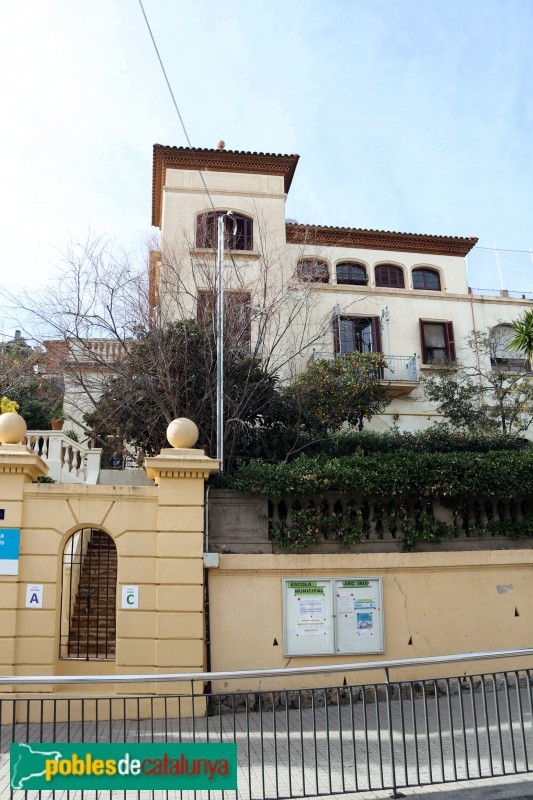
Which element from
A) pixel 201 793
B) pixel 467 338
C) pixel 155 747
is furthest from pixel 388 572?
pixel 467 338

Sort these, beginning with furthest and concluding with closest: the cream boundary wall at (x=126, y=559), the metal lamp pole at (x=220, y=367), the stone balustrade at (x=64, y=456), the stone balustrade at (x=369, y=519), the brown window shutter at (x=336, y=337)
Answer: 1. the brown window shutter at (x=336, y=337)
2. the stone balustrade at (x=64, y=456)
3. the metal lamp pole at (x=220, y=367)
4. the stone balustrade at (x=369, y=519)
5. the cream boundary wall at (x=126, y=559)

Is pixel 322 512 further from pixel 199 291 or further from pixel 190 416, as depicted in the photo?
pixel 199 291

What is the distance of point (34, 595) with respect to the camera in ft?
30.0

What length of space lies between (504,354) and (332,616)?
1534cm

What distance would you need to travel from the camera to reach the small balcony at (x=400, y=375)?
21711mm

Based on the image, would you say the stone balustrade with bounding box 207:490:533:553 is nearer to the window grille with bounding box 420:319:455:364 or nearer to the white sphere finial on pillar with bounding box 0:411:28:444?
the white sphere finial on pillar with bounding box 0:411:28:444

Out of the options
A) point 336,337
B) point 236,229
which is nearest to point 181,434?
point 236,229

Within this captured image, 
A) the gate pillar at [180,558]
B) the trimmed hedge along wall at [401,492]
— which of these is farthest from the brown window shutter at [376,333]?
the gate pillar at [180,558]

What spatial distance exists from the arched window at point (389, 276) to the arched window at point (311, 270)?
8.75 ft

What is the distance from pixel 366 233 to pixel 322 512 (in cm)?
1513

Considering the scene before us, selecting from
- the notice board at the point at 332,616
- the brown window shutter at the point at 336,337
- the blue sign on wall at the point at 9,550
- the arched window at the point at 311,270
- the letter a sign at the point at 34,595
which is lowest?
the notice board at the point at 332,616

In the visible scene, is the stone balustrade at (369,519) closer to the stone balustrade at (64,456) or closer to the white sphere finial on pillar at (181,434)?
the white sphere finial on pillar at (181,434)

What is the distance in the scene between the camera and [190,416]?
556 inches

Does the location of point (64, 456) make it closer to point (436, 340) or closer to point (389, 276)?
point (436, 340)
